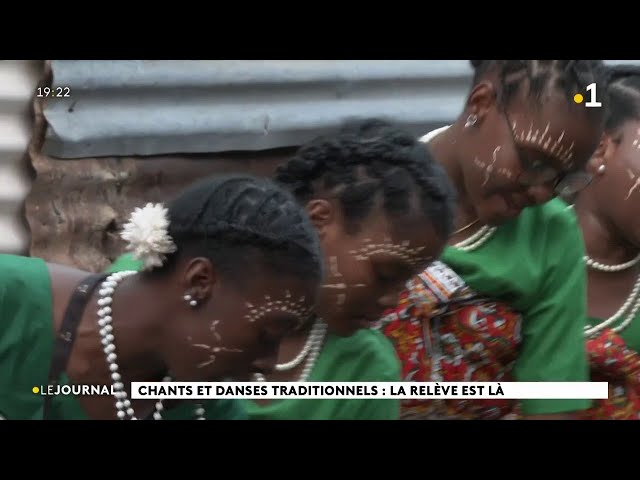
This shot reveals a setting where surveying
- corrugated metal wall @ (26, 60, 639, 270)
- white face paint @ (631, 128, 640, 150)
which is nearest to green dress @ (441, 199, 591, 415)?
white face paint @ (631, 128, 640, 150)

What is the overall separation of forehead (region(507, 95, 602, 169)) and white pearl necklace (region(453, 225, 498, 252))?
25 cm

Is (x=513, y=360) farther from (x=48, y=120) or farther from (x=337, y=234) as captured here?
(x=48, y=120)

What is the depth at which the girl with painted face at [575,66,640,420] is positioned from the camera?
3.62 m

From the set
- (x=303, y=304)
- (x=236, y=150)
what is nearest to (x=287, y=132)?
(x=236, y=150)

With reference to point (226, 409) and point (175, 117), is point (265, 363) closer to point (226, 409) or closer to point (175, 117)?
point (226, 409)

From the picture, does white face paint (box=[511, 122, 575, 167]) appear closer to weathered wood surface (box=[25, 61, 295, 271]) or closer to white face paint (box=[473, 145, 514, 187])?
white face paint (box=[473, 145, 514, 187])

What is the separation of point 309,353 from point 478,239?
0.56 meters

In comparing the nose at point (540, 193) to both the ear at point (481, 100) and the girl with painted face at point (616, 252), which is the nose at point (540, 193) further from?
the ear at point (481, 100)

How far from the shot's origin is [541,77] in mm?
3516

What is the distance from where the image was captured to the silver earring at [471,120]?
3523 millimetres

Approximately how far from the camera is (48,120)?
356cm

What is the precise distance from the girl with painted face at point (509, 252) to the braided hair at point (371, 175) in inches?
2.6

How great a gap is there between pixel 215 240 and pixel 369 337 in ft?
2.05
